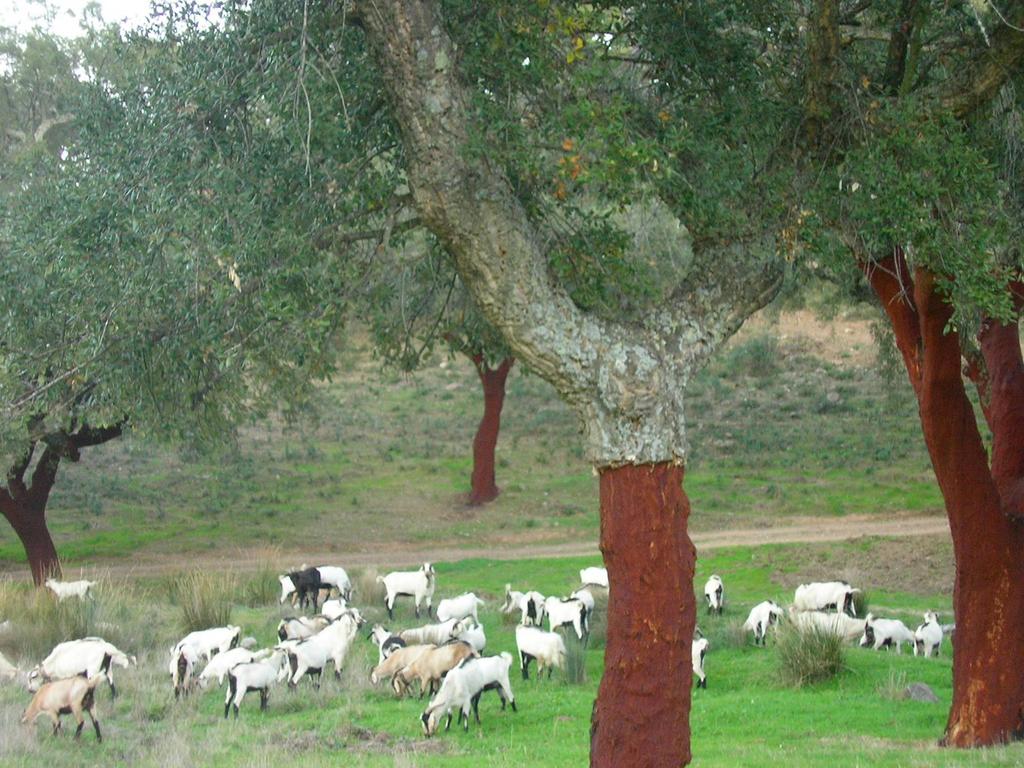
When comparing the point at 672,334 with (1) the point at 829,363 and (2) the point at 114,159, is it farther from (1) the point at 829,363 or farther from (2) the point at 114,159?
(1) the point at 829,363

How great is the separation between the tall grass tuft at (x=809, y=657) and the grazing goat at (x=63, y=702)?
24.0 ft

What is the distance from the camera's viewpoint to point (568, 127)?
8.74m

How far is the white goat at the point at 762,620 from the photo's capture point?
1616 centimetres

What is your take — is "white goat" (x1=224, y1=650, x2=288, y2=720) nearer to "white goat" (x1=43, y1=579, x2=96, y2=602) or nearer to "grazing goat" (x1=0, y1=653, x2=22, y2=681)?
"grazing goat" (x1=0, y1=653, x2=22, y2=681)

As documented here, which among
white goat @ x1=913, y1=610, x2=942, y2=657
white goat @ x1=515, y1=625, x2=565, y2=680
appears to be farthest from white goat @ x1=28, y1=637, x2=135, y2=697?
white goat @ x1=913, y1=610, x2=942, y2=657

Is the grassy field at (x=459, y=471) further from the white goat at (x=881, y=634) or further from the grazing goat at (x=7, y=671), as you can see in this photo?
the grazing goat at (x=7, y=671)

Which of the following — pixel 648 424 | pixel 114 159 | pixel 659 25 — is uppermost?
pixel 659 25

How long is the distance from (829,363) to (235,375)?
38.4 m

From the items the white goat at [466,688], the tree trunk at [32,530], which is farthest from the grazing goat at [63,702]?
the tree trunk at [32,530]

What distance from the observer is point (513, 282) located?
835 centimetres

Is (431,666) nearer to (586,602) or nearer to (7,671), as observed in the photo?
(586,602)

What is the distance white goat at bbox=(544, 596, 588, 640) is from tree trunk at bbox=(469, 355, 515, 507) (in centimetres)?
1563

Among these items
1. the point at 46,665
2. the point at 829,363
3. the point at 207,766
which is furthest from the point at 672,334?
the point at 829,363

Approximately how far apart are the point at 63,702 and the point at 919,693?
27.9 feet
